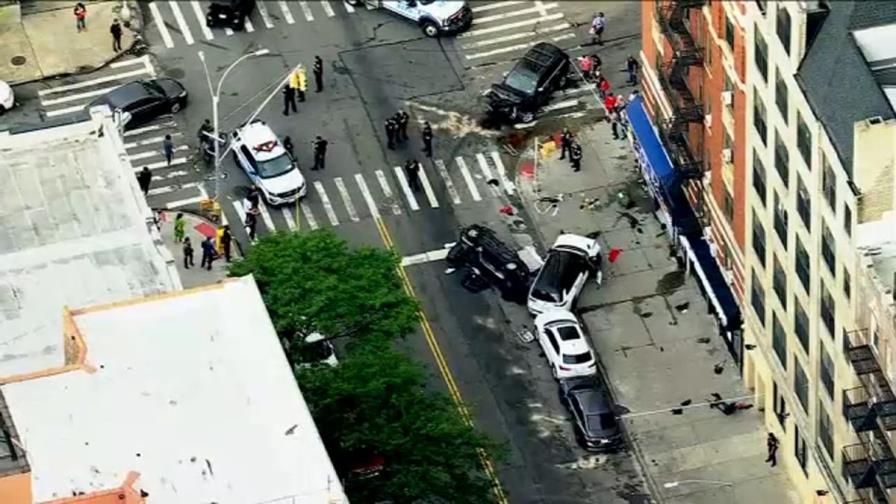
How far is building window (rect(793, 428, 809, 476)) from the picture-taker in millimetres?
90625

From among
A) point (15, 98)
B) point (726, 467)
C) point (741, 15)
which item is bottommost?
point (726, 467)

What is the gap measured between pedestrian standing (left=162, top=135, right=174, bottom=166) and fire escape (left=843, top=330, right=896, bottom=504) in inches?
1493

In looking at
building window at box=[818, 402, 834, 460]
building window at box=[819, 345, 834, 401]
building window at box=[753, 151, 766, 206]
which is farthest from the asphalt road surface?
building window at box=[753, 151, 766, 206]

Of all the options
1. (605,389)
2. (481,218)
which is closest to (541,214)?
(481,218)

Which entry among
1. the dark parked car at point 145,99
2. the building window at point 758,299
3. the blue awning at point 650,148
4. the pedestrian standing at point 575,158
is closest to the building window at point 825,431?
the building window at point 758,299

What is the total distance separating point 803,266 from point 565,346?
572 inches

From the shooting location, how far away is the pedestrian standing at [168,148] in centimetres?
11013

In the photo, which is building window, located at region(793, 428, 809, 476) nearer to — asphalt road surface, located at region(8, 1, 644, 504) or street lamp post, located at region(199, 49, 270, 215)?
asphalt road surface, located at region(8, 1, 644, 504)

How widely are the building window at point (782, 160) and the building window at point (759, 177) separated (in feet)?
7.22

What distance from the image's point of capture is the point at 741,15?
87750mm

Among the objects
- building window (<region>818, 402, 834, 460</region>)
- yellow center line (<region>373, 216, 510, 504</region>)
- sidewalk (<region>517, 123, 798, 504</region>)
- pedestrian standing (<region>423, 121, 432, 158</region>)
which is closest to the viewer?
building window (<region>818, 402, 834, 460</region>)

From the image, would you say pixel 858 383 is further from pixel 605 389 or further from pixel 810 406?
pixel 605 389

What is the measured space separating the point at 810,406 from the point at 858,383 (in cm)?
650

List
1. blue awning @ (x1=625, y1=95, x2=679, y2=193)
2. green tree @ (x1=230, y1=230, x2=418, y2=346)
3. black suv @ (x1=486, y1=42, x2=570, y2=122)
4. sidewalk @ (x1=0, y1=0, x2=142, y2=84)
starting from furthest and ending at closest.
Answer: sidewalk @ (x1=0, y1=0, x2=142, y2=84) < black suv @ (x1=486, y1=42, x2=570, y2=122) < blue awning @ (x1=625, y1=95, x2=679, y2=193) < green tree @ (x1=230, y1=230, x2=418, y2=346)
